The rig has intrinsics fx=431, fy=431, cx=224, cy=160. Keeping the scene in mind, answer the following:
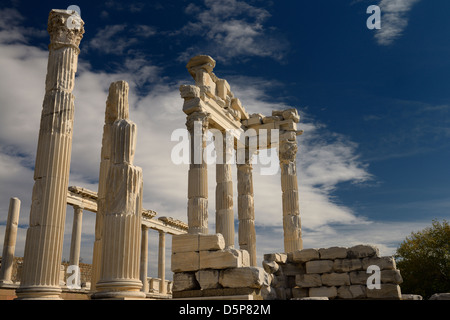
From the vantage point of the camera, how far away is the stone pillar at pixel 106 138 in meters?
14.8

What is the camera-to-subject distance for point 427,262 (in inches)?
1230

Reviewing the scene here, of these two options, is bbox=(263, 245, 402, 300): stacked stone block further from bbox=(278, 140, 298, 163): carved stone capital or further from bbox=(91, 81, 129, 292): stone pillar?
bbox=(278, 140, 298, 163): carved stone capital

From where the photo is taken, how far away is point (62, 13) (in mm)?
15531

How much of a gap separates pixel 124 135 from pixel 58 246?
419 cm

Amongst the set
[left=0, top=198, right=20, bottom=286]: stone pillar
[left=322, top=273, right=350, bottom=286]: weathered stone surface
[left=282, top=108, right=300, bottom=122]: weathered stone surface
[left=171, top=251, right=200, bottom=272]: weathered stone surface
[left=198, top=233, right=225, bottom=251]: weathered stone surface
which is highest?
[left=282, top=108, right=300, bottom=122]: weathered stone surface

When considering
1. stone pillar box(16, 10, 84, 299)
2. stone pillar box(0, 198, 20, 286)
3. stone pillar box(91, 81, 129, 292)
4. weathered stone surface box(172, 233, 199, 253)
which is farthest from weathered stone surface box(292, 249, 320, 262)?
stone pillar box(0, 198, 20, 286)

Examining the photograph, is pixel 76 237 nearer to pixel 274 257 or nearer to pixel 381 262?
pixel 274 257

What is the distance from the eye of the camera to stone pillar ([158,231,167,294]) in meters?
39.7

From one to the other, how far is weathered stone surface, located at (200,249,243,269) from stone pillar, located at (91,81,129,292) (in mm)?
4013

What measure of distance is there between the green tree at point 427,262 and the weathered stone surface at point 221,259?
22.0 m

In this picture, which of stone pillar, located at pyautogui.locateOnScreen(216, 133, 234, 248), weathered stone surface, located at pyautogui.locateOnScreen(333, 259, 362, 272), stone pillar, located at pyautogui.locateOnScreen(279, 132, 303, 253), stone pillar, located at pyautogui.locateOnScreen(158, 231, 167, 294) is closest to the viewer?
weathered stone surface, located at pyautogui.locateOnScreen(333, 259, 362, 272)

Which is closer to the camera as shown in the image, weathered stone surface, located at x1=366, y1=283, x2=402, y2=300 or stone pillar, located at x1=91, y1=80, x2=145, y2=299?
stone pillar, located at x1=91, y1=80, x2=145, y2=299
